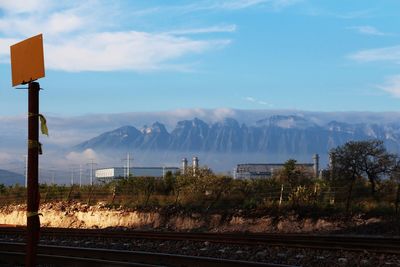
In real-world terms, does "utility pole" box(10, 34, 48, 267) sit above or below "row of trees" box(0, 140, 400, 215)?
above

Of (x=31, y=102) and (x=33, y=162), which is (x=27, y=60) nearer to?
(x=31, y=102)

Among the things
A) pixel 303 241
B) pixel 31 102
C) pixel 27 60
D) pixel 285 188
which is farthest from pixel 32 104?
pixel 285 188

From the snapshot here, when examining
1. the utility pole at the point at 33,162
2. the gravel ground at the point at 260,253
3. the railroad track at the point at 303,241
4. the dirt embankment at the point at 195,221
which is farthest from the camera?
the dirt embankment at the point at 195,221

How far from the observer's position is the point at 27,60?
22.2 feet

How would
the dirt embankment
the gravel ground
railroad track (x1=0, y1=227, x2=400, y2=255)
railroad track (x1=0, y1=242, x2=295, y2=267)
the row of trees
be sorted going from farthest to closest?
1. the row of trees
2. the dirt embankment
3. railroad track (x1=0, y1=227, x2=400, y2=255)
4. the gravel ground
5. railroad track (x1=0, y1=242, x2=295, y2=267)

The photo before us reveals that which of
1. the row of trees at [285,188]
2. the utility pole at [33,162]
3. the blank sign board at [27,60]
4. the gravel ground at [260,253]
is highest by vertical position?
the blank sign board at [27,60]

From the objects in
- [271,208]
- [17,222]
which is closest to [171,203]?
[271,208]

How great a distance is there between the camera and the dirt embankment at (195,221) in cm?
2809

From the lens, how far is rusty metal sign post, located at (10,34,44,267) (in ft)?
→ 21.8

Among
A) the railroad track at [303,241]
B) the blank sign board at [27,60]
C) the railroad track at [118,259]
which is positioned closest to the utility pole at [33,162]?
the blank sign board at [27,60]

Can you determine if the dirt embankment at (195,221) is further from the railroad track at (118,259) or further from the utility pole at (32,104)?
the utility pole at (32,104)

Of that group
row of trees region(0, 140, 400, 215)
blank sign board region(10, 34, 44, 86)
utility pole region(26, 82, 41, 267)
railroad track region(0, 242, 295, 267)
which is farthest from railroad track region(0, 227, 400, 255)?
blank sign board region(10, 34, 44, 86)

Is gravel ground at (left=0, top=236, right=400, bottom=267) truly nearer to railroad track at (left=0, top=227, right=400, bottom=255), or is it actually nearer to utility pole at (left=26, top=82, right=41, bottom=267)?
railroad track at (left=0, top=227, right=400, bottom=255)

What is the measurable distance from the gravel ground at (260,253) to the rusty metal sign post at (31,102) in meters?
9.60
